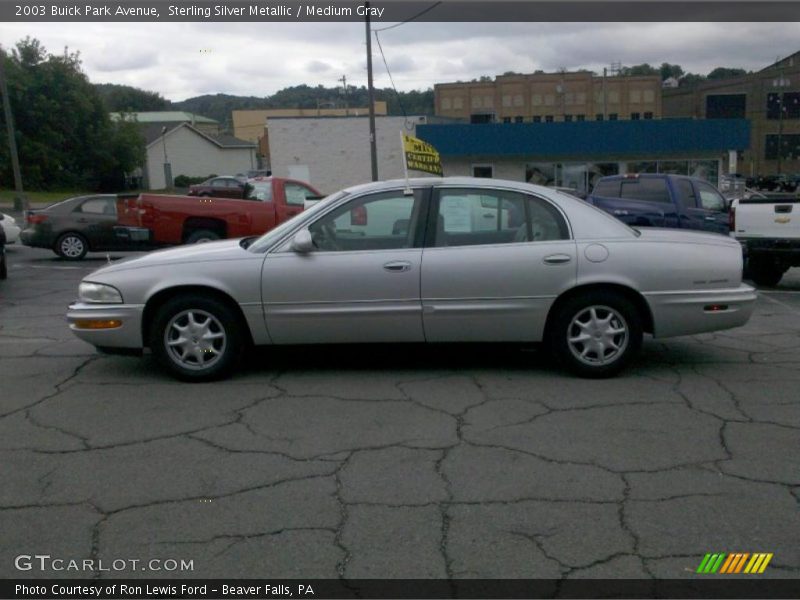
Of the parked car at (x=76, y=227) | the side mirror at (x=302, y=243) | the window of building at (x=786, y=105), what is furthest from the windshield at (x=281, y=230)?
the window of building at (x=786, y=105)

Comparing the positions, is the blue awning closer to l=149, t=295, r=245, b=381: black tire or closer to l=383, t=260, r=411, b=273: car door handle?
l=383, t=260, r=411, b=273: car door handle

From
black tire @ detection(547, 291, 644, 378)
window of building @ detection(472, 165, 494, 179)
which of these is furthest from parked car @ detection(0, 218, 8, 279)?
window of building @ detection(472, 165, 494, 179)

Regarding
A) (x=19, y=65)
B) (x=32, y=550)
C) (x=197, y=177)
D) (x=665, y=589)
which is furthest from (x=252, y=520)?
(x=197, y=177)

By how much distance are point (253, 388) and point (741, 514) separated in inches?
143

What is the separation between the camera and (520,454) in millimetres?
5102

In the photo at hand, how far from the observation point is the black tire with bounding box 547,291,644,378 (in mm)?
6566

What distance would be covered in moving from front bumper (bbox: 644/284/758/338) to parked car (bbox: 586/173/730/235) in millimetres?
7869

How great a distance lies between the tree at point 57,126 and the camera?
47.6 m

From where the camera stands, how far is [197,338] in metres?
6.60

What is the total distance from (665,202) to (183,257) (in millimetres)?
10228

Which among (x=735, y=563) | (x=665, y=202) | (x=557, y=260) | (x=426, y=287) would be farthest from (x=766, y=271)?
(x=735, y=563)

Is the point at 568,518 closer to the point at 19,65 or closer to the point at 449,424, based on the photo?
the point at 449,424

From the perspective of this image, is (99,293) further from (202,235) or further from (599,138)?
(599,138)

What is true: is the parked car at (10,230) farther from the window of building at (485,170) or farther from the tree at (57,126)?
the tree at (57,126)
